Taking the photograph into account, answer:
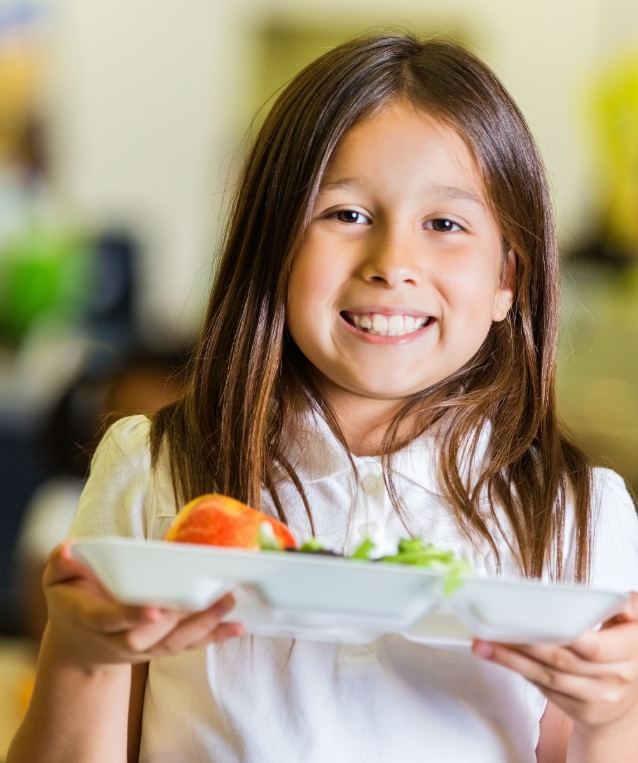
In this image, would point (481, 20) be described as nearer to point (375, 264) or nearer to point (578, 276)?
point (578, 276)

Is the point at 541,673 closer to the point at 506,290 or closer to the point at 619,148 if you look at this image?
the point at 506,290

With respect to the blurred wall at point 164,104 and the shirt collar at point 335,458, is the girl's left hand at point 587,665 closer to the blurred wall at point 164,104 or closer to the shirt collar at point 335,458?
the shirt collar at point 335,458

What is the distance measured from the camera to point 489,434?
1.02m

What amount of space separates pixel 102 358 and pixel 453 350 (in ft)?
7.09

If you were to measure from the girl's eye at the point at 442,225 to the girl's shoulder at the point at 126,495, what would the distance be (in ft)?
1.01

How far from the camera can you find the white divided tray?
0.59 m

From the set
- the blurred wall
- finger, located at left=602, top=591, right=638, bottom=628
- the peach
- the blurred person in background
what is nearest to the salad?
the peach

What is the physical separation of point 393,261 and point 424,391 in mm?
159

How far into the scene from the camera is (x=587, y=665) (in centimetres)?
71

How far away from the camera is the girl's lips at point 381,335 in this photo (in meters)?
0.92

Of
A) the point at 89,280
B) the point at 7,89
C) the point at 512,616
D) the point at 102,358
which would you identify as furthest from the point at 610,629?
the point at 7,89

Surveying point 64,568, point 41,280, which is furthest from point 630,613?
point 41,280

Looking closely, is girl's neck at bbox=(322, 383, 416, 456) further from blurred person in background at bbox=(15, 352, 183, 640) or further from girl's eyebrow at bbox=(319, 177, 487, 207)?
blurred person in background at bbox=(15, 352, 183, 640)

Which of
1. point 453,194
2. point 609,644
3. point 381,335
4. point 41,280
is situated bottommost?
point 609,644
